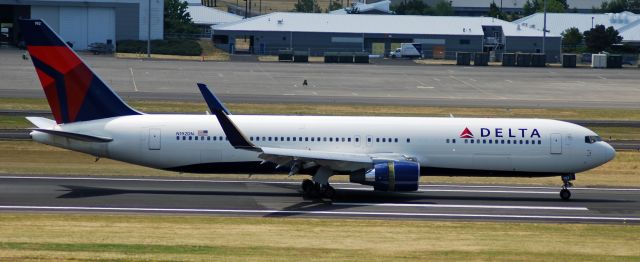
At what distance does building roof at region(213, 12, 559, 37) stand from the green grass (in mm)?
106091

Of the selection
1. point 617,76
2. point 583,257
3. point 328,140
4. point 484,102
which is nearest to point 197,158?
point 328,140

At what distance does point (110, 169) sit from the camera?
1832 inches

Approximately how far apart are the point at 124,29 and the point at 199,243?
344 ft

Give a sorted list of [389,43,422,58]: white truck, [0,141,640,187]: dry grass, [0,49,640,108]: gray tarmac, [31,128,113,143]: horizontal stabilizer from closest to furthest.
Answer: [31,128,113,143]: horizontal stabilizer → [0,141,640,187]: dry grass → [0,49,640,108]: gray tarmac → [389,43,422,58]: white truck

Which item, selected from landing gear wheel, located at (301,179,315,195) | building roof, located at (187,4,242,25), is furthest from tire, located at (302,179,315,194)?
building roof, located at (187,4,242,25)

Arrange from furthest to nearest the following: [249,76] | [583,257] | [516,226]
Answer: [249,76] → [516,226] → [583,257]

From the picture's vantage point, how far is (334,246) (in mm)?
29219

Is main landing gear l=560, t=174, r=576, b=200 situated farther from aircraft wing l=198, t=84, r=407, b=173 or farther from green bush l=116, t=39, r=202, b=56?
green bush l=116, t=39, r=202, b=56

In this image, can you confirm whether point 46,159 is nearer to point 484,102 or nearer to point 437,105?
point 437,105

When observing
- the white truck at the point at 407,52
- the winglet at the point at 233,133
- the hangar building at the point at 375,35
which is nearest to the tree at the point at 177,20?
the hangar building at the point at 375,35

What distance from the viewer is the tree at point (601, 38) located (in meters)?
147

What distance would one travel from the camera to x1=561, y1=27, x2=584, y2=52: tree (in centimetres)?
15488

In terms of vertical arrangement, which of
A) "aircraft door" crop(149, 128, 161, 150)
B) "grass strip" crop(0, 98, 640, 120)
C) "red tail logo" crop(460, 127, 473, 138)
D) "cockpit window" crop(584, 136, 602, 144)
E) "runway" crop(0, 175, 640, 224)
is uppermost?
"red tail logo" crop(460, 127, 473, 138)

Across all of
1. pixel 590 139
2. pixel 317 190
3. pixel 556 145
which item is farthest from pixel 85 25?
pixel 590 139
